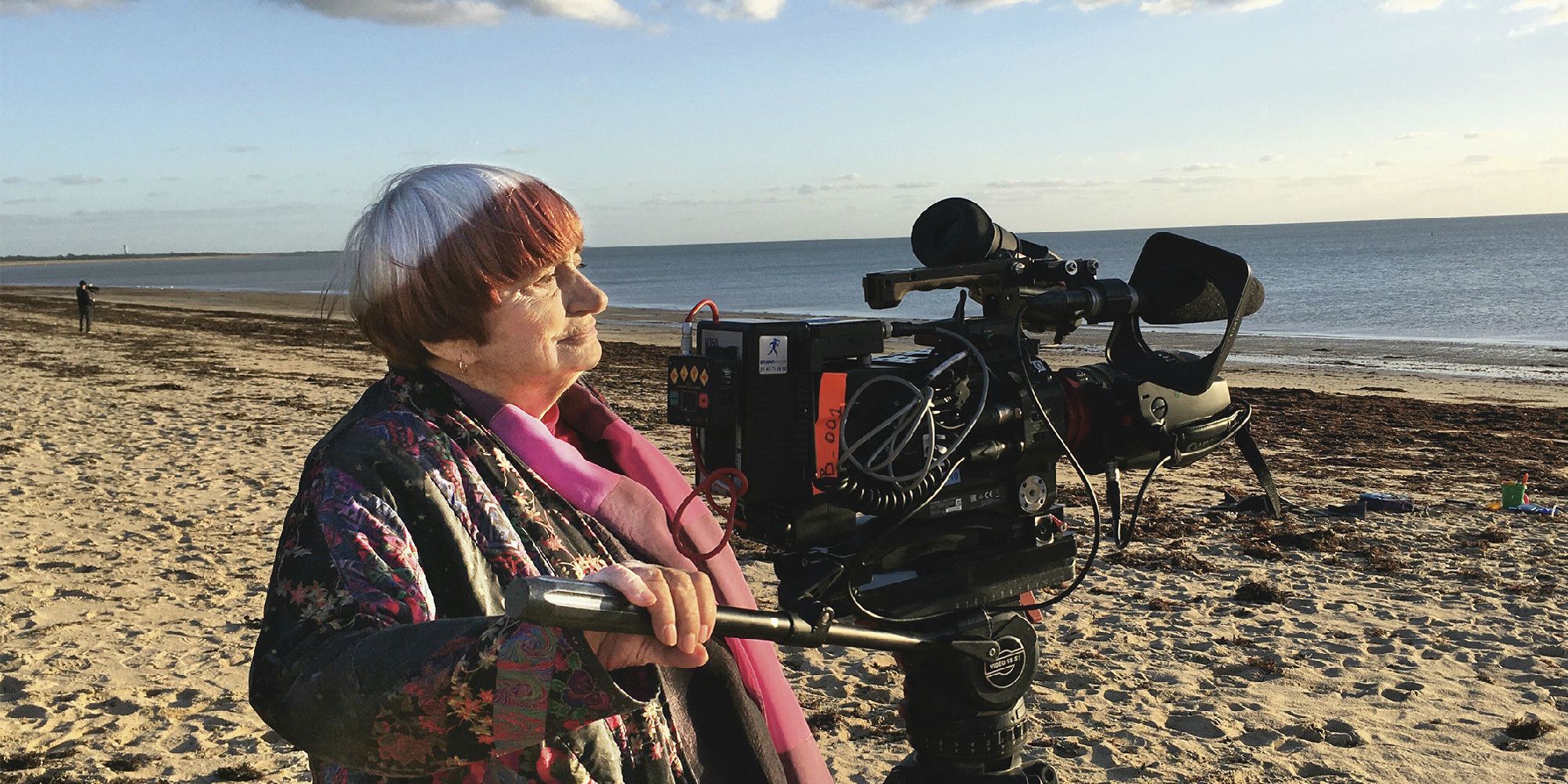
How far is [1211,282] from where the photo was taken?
2.05m

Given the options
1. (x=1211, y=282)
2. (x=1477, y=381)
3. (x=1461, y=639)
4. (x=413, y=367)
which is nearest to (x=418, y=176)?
(x=413, y=367)

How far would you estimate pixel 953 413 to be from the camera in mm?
1868

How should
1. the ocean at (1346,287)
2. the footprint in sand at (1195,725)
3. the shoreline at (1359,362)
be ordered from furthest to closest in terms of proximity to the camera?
the ocean at (1346,287) < the shoreline at (1359,362) < the footprint in sand at (1195,725)

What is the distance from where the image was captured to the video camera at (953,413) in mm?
1697

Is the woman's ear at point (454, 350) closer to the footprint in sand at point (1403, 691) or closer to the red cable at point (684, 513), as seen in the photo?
the red cable at point (684, 513)

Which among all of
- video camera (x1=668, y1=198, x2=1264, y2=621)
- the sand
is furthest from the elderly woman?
the sand

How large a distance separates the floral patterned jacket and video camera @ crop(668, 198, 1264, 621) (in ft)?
Answer: 1.22

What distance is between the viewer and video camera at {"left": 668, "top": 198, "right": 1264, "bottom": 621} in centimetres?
170

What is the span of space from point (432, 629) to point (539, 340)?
19.4 inches

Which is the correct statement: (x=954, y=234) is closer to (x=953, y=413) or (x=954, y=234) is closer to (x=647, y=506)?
(x=953, y=413)

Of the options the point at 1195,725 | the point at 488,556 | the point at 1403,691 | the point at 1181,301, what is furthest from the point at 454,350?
the point at 1403,691

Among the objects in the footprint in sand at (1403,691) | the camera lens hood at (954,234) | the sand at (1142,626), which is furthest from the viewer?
the footprint in sand at (1403,691)

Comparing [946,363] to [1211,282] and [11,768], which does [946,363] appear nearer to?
[1211,282]

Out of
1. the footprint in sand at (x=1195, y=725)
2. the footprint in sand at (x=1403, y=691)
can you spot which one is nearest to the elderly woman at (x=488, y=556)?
the footprint in sand at (x=1195, y=725)
